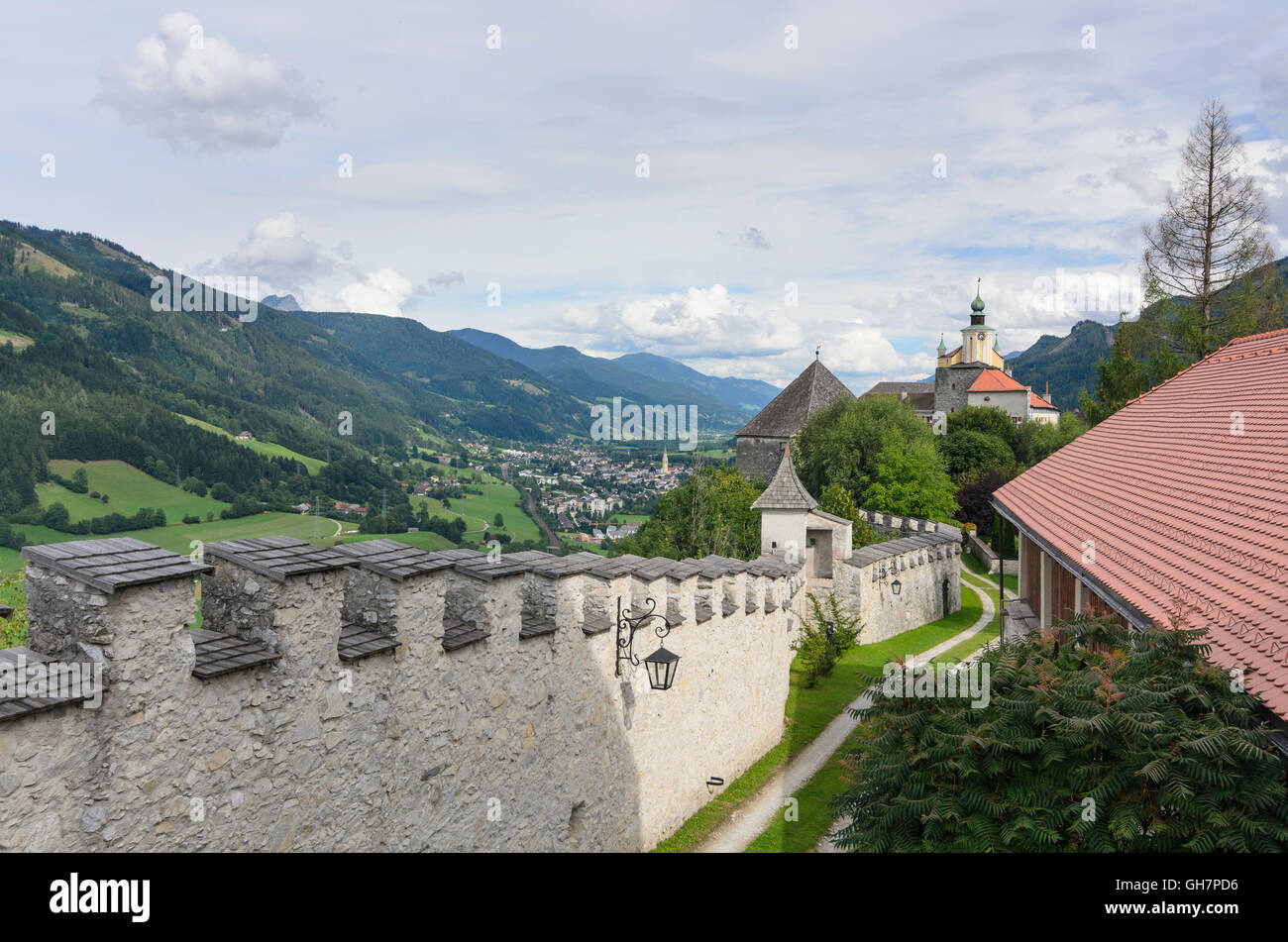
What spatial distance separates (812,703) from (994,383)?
250 feet

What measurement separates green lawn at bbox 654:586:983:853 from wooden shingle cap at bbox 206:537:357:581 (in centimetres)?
503

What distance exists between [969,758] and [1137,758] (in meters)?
1.08

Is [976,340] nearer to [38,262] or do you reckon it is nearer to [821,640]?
[821,640]

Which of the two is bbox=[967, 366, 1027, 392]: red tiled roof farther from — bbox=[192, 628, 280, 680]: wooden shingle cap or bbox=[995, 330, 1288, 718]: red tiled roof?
bbox=[192, 628, 280, 680]: wooden shingle cap

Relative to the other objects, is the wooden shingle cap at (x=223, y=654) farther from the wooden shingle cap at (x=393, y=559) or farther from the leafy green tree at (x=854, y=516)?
the leafy green tree at (x=854, y=516)

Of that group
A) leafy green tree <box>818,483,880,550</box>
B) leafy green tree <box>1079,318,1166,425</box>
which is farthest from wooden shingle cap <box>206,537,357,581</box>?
leafy green tree <box>1079,318,1166,425</box>

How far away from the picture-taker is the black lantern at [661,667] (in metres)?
9.34

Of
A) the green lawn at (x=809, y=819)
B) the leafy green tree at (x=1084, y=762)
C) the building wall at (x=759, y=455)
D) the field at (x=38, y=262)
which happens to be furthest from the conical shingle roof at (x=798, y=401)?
the field at (x=38, y=262)

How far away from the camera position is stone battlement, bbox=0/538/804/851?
4.06m

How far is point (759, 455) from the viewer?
5450cm

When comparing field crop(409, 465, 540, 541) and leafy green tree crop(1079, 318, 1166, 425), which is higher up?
leafy green tree crop(1079, 318, 1166, 425)

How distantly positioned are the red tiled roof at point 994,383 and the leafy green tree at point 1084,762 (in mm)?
84903

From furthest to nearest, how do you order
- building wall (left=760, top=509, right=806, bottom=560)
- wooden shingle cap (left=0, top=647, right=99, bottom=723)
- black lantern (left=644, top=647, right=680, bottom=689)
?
building wall (left=760, top=509, right=806, bottom=560) → black lantern (left=644, top=647, right=680, bottom=689) → wooden shingle cap (left=0, top=647, right=99, bottom=723)

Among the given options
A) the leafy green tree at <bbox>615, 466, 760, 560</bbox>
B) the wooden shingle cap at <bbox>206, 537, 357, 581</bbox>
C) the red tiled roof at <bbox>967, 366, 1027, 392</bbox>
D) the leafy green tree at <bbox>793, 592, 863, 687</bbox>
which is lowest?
the leafy green tree at <bbox>793, 592, 863, 687</bbox>
